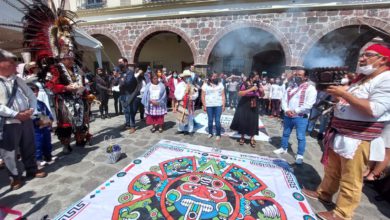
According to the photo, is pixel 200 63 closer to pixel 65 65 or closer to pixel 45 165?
pixel 65 65

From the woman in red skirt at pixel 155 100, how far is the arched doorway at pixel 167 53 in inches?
336

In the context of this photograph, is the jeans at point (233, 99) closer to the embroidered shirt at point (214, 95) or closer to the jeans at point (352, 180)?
the embroidered shirt at point (214, 95)

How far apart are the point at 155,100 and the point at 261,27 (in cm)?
634

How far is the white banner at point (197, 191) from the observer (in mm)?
2420

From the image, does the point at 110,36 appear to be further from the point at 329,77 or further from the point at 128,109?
the point at 329,77

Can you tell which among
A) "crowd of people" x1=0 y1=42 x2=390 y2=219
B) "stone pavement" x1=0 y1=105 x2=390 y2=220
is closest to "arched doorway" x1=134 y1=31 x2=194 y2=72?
"crowd of people" x1=0 y1=42 x2=390 y2=219

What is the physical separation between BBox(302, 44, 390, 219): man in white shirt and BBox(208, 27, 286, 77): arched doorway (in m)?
9.70

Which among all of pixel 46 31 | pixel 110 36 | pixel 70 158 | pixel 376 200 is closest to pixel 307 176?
pixel 376 200

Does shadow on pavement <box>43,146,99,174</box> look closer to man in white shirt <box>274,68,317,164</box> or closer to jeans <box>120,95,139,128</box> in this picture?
jeans <box>120,95,139,128</box>

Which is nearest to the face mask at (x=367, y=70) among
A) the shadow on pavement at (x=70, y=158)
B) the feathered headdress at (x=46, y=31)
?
the feathered headdress at (x=46, y=31)

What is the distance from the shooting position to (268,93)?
839 centimetres

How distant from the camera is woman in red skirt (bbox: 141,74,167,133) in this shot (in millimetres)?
5293

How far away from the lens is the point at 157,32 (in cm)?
1034

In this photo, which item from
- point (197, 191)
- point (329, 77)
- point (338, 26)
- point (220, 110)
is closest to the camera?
point (329, 77)
